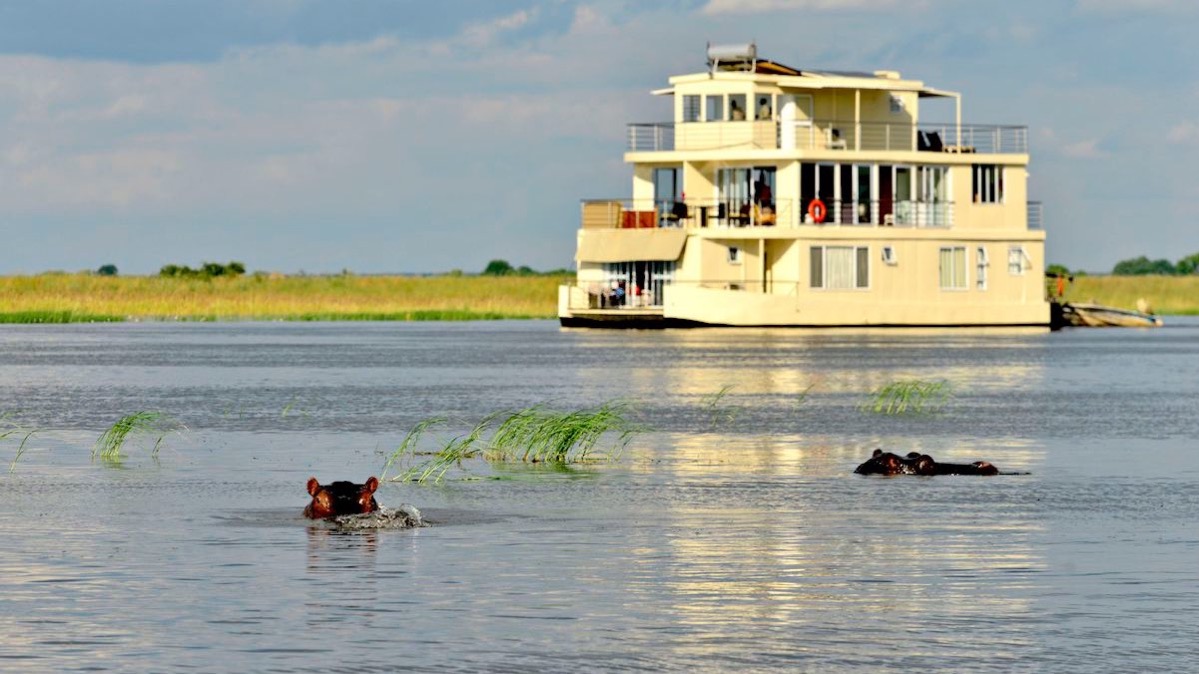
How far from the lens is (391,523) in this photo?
770 inches

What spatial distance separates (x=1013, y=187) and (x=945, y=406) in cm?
4677

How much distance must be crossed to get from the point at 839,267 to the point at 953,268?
457 centimetres

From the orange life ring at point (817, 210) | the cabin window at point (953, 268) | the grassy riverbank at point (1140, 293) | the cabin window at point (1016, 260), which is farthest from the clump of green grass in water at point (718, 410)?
the grassy riverbank at point (1140, 293)

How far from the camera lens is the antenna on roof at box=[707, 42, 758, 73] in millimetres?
81625

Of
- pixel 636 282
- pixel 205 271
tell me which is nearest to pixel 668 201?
pixel 636 282

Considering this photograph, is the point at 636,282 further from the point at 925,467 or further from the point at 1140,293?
the point at 925,467

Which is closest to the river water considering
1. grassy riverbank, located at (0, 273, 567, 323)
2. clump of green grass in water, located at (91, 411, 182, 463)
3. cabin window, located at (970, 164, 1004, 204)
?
clump of green grass in water, located at (91, 411, 182, 463)

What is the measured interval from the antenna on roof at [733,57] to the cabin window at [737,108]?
166 cm

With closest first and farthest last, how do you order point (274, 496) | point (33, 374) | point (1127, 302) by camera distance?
point (274, 496), point (33, 374), point (1127, 302)

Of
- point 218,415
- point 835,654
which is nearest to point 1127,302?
point 218,415

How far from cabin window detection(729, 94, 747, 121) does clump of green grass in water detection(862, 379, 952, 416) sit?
39.9 meters

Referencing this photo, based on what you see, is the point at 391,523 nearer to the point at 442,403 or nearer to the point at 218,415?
the point at 218,415

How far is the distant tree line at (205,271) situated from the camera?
12575 centimetres

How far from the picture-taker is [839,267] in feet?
261
